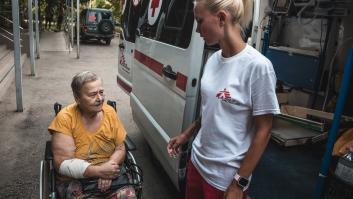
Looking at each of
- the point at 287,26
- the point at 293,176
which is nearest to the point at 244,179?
the point at 293,176

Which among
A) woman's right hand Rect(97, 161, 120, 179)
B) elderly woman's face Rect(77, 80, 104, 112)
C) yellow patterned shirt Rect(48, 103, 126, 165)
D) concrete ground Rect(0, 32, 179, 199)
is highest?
elderly woman's face Rect(77, 80, 104, 112)

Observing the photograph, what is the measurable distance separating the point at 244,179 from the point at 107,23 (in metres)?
15.8

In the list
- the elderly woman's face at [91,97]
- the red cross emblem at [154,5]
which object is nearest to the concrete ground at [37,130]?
the elderly woman's face at [91,97]

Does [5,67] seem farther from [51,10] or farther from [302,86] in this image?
[51,10]

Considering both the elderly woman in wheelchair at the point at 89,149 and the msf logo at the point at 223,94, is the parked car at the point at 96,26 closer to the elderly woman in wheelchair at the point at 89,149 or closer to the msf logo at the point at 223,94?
the elderly woman in wheelchair at the point at 89,149

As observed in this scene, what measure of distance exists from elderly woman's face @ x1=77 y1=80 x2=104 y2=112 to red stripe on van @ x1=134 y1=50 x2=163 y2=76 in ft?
3.12

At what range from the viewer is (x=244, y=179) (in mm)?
1574

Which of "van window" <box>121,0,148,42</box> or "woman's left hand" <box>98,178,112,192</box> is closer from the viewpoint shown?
"woman's left hand" <box>98,178,112,192</box>

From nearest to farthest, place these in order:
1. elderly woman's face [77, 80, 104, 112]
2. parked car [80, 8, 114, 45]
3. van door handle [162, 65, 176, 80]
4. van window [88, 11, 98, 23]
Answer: elderly woman's face [77, 80, 104, 112] → van door handle [162, 65, 176, 80] → parked car [80, 8, 114, 45] → van window [88, 11, 98, 23]

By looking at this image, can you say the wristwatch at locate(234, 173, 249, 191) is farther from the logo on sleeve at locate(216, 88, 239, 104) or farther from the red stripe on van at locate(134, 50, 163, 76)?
the red stripe on van at locate(134, 50, 163, 76)

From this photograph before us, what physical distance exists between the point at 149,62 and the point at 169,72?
2.41 ft

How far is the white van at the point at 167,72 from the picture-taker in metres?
2.64

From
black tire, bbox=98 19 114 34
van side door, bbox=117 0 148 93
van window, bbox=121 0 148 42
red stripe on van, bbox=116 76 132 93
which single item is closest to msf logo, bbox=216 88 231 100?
van window, bbox=121 0 148 42

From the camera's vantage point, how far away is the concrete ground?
364 centimetres
